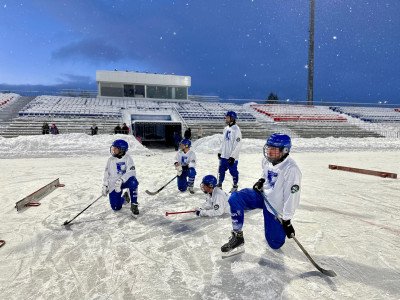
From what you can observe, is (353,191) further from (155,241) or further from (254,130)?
(254,130)

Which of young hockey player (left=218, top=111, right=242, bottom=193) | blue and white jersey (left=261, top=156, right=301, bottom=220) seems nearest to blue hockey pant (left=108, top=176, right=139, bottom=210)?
young hockey player (left=218, top=111, right=242, bottom=193)

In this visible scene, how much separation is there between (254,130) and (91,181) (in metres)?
16.6

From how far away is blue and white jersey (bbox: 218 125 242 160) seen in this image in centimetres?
541

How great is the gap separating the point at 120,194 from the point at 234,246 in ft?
8.03

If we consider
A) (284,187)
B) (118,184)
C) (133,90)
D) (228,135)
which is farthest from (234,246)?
(133,90)

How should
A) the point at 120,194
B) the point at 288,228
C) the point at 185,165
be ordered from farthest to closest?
the point at 185,165 < the point at 120,194 < the point at 288,228

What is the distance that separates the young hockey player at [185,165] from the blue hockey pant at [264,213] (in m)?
2.69

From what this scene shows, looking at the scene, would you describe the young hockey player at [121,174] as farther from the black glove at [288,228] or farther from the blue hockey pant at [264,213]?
the black glove at [288,228]

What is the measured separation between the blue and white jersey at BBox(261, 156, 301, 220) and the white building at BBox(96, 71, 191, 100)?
25.5m

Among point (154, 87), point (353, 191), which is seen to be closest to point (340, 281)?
point (353, 191)

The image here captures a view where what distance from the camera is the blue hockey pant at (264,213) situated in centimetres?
281

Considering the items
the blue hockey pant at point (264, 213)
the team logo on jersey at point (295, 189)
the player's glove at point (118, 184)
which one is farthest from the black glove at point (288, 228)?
the player's glove at point (118, 184)

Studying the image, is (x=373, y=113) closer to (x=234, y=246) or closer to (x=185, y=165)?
(x=185, y=165)

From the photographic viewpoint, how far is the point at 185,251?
299cm
